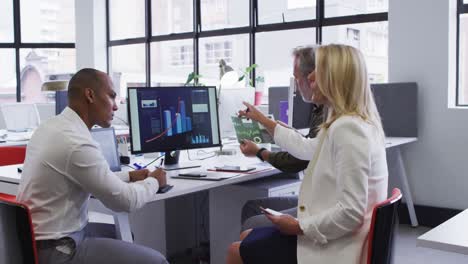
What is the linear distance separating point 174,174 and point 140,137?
31cm

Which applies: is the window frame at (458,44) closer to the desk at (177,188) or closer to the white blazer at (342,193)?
the desk at (177,188)

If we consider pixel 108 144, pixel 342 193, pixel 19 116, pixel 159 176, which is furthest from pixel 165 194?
pixel 19 116

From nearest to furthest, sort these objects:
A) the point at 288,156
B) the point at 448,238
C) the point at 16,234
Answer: the point at 448,238
the point at 16,234
the point at 288,156

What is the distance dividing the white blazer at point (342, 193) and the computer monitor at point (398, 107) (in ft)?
8.68

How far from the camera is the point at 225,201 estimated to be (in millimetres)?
2910

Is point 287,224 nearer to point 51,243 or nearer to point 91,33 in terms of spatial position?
point 51,243

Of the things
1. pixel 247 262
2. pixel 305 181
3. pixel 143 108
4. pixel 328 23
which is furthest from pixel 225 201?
pixel 328 23

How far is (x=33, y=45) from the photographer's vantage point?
7.50 m

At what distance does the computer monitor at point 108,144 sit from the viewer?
2.49 m

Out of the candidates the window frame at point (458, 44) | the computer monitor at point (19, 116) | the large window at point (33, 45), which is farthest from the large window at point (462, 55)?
the large window at point (33, 45)

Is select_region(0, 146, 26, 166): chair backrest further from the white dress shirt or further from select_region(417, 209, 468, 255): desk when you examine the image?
select_region(417, 209, 468, 255): desk

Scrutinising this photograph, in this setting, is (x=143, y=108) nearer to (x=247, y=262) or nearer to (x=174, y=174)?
(x=174, y=174)

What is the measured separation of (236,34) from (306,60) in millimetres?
3788

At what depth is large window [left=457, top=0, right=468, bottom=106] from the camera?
418cm
